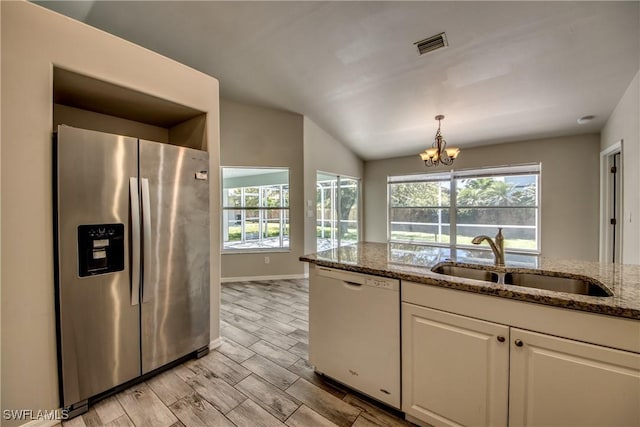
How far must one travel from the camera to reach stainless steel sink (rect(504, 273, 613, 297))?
135 centimetres

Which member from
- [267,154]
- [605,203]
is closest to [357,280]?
[267,154]

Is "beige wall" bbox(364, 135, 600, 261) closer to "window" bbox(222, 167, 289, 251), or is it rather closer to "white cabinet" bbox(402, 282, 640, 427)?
"window" bbox(222, 167, 289, 251)

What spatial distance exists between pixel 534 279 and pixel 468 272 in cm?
35

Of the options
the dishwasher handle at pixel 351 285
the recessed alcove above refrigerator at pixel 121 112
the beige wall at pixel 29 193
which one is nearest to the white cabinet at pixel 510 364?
the dishwasher handle at pixel 351 285

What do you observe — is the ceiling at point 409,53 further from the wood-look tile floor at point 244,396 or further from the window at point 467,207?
the wood-look tile floor at point 244,396

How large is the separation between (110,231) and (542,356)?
2.42 m

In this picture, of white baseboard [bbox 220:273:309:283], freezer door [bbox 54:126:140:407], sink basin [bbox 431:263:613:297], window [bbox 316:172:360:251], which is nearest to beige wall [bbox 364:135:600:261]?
window [bbox 316:172:360:251]

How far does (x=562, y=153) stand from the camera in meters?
4.18

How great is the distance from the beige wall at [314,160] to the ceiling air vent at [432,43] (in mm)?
2312

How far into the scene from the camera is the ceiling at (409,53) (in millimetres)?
2217

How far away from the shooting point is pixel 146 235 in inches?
68.0

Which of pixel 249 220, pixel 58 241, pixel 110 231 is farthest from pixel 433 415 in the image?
pixel 249 220

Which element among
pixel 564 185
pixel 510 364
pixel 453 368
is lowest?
pixel 453 368

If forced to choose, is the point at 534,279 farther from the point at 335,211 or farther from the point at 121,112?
the point at 335,211
